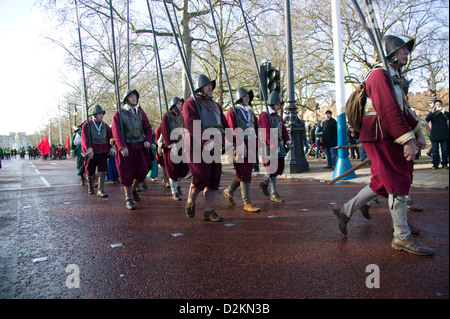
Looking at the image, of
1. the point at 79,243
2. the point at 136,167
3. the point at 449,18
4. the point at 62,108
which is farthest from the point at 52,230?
the point at 62,108

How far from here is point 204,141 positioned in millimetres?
4430

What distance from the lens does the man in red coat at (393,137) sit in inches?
111

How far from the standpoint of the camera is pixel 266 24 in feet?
66.1

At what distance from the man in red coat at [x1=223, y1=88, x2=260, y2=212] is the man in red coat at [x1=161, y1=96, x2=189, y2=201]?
1.21 metres

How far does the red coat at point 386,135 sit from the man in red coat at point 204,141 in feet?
6.38

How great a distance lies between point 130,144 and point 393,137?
4.21 meters

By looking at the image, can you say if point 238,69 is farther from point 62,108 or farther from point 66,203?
point 62,108

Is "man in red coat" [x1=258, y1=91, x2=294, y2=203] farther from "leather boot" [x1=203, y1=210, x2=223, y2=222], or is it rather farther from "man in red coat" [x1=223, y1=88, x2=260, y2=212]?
"leather boot" [x1=203, y1=210, x2=223, y2=222]

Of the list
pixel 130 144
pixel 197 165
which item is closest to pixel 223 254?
pixel 197 165

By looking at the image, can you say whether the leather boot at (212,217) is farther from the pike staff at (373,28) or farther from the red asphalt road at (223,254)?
the pike staff at (373,28)

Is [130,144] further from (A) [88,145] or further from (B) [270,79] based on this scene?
(B) [270,79]

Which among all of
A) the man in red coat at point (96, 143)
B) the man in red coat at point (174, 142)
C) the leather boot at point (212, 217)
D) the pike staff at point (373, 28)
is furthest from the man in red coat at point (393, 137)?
the man in red coat at point (96, 143)
